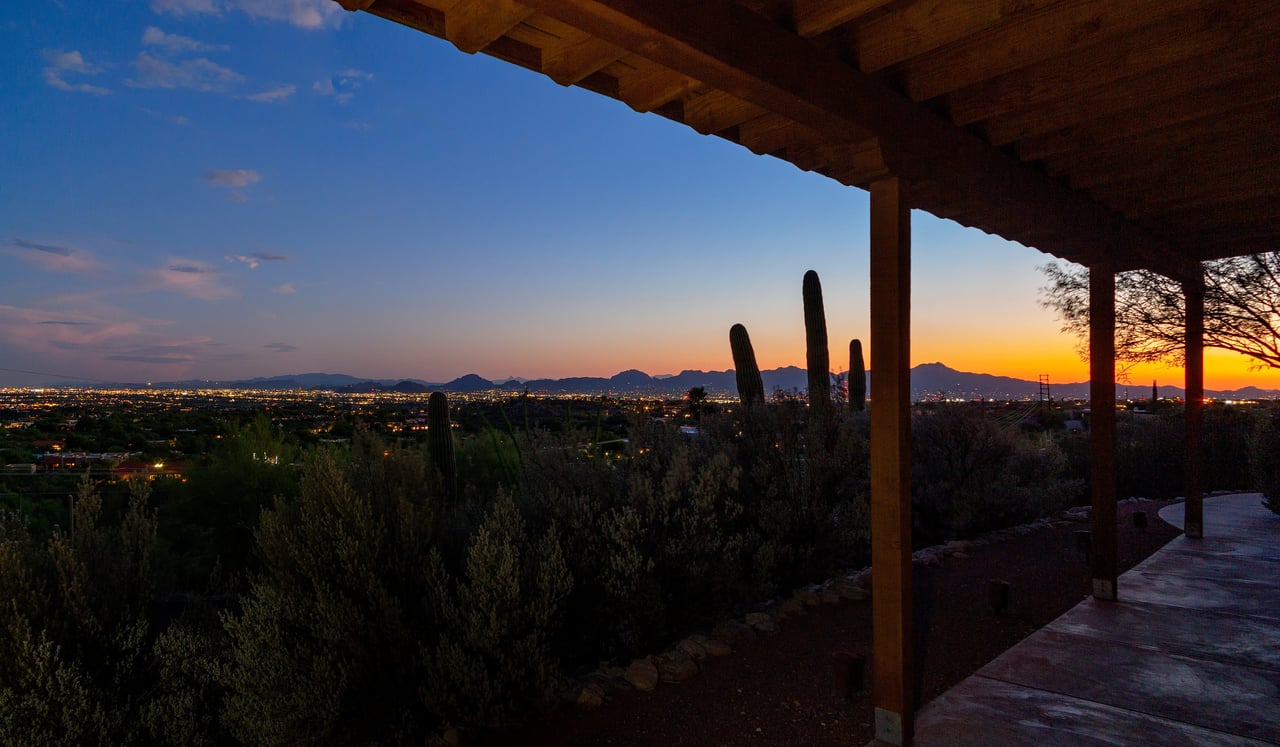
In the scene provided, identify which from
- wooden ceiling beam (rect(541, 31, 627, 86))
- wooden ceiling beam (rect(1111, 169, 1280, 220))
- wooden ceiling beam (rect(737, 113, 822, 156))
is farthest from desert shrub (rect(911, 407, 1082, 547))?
wooden ceiling beam (rect(541, 31, 627, 86))

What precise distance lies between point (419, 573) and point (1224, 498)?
35.2 feet

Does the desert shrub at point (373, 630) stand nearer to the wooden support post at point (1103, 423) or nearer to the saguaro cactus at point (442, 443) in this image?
the saguaro cactus at point (442, 443)

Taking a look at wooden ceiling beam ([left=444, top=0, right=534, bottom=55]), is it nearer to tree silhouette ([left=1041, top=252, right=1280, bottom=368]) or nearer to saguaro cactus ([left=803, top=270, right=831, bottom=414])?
saguaro cactus ([left=803, top=270, right=831, bottom=414])

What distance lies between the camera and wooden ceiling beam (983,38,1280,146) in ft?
7.91

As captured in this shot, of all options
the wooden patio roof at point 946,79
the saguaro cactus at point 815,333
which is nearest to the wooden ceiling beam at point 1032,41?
the wooden patio roof at point 946,79

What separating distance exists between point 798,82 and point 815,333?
7.53 metres

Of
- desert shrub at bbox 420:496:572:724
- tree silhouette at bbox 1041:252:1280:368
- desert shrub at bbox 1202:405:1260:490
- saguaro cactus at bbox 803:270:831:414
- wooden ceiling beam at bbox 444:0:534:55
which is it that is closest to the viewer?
wooden ceiling beam at bbox 444:0:534:55

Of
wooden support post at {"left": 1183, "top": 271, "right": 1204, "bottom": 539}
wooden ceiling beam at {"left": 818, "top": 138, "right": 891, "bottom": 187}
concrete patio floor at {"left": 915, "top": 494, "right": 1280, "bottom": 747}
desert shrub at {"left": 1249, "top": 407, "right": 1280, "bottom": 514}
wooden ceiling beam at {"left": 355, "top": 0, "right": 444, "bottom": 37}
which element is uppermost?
wooden ceiling beam at {"left": 355, "top": 0, "right": 444, "bottom": 37}

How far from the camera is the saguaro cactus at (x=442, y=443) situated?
6.54 meters

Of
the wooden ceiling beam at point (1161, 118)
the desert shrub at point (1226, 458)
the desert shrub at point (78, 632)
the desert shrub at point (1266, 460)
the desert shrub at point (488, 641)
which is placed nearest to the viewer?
the desert shrub at point (78, 632)

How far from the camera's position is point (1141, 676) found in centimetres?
330

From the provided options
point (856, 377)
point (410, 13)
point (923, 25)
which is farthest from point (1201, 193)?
point (856, 377)

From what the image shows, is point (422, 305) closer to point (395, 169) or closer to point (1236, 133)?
point (395, 169)

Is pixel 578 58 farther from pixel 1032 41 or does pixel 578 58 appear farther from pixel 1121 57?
A: pixel 1121 57
